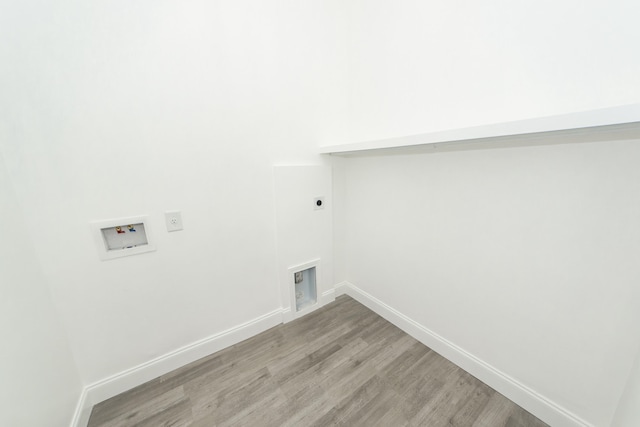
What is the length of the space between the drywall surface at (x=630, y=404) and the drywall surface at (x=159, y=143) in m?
1.81

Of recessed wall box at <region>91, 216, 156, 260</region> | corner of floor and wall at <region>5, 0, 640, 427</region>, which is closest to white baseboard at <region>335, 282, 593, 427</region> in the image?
corner of floor and wall at <region>5, 0, 640, 427</region>

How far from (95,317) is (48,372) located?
0.27m

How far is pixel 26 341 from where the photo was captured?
2.92 ft

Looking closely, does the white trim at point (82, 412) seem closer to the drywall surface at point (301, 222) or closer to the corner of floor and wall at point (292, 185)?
the corner of floor and wall at point (292, 185)

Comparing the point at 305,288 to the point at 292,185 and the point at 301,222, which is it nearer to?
the point at 301,222

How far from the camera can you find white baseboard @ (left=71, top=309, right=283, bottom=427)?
1226 mm

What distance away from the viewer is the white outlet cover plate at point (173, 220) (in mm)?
1316

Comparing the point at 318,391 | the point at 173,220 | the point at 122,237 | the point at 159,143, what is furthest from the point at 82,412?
the point at 159,143

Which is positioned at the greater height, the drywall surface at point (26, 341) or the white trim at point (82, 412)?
the drywall surface at point (26, 341)

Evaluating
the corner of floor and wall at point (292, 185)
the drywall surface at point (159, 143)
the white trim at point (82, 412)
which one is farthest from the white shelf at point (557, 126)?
the white trim at point (82, 412)

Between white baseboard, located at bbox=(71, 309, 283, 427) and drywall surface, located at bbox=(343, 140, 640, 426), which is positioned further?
white baseboard, located at bbox=(71, 309, 283, 427)

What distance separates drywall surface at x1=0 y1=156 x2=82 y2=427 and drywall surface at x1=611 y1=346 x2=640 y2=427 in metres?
2.12

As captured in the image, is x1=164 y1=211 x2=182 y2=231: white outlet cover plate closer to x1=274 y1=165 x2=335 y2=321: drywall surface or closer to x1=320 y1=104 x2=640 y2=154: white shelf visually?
x1=274 y1=165 x2=335 y2=321: drywall surface

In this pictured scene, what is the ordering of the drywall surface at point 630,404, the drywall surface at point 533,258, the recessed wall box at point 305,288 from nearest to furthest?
the drywall surface at point 630,404, the drywall surface at point 533,258, the recessed wall box at point 305,288
